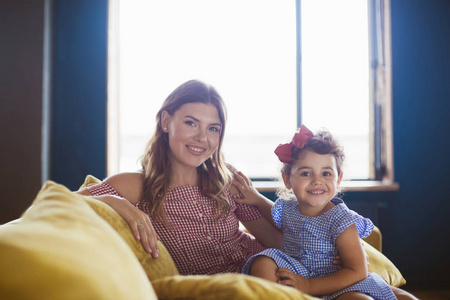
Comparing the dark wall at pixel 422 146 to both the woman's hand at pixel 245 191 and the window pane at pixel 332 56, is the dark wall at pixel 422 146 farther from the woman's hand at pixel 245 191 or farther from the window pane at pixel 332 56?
the woman's hand at pixel 245 191

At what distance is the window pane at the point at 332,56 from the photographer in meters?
3.47

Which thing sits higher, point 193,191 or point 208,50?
point 208,50

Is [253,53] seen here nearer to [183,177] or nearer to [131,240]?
[183,177]

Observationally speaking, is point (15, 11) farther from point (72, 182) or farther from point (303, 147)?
point (303, 147)

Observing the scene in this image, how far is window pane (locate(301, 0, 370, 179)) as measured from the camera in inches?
137

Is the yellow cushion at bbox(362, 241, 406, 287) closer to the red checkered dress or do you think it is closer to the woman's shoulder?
the red checkered dress

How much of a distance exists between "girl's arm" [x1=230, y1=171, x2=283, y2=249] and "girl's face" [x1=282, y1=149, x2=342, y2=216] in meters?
0.29

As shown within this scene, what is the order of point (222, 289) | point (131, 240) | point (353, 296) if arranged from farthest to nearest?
point (353, 296) → point (131, 240) → point (222, 289)

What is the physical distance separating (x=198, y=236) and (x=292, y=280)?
0.43 meters

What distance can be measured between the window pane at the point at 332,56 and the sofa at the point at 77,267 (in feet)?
9.29

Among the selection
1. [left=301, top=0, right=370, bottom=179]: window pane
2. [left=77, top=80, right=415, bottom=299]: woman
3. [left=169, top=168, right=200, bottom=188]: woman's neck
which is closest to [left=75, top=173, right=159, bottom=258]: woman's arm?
[left=77, top=80, right=415, bottom=299]: woman

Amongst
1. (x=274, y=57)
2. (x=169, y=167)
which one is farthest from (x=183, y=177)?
(x=274, y=57)

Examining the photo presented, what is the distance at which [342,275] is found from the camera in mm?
1271

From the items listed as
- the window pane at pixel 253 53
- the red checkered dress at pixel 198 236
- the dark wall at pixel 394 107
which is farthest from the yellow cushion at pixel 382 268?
the window pane at pixel 253 53
